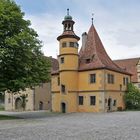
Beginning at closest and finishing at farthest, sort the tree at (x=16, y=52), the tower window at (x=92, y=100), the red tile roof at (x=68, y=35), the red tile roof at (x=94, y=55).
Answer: the tree at (x=16, y=52), the tower window at (x=92, y=100), the red tile roof at (x=94, y=55), the red tile roof at (x=68, y=35)

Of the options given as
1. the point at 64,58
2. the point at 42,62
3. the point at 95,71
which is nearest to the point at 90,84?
the point at 95,71

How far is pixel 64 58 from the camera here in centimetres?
4884

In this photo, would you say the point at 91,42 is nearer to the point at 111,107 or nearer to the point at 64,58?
the point at 64,58

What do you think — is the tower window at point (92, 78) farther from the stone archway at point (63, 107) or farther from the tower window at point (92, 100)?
the stone archway at point (63, 107)

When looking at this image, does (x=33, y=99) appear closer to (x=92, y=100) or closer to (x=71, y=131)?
(x=92, y=100)

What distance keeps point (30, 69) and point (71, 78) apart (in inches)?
557

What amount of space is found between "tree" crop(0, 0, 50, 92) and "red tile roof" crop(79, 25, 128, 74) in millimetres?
12593

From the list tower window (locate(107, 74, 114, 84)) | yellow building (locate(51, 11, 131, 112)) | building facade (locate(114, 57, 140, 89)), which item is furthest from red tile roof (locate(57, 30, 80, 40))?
building facade (locate(114, 57, 140, 89))

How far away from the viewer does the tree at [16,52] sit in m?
33.3

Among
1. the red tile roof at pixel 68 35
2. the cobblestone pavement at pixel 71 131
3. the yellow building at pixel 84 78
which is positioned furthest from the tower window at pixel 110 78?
the cobblestone pavement at pixel 71 131

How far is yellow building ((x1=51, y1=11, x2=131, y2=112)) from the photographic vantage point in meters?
46.8

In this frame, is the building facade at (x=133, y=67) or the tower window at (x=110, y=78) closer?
the tower window at (x=110, y=78)

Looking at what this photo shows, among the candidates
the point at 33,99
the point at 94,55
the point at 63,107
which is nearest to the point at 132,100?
the point at 94,55

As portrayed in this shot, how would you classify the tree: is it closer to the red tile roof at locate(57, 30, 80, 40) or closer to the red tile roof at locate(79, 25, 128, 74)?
the red tile roof at locate(57, 30, 80, 40)
